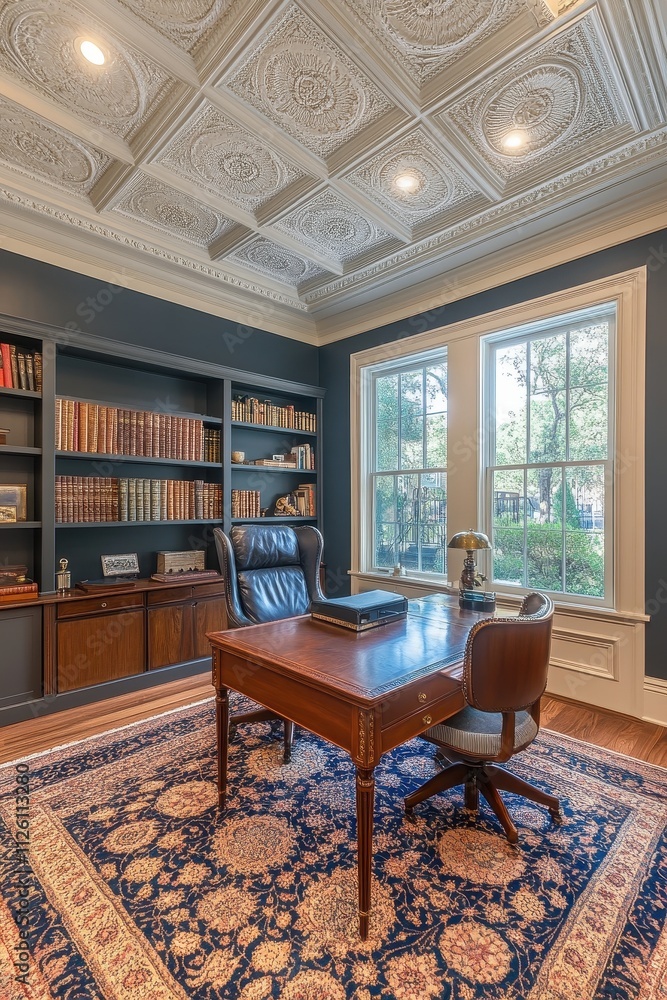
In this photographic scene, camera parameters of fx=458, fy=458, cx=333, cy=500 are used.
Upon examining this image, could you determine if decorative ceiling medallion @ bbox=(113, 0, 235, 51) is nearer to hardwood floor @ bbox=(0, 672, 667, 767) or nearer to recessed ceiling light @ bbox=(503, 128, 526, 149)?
recessed ceiling light @ bbox=(503, 128, 526, 149)

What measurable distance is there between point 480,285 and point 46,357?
3.16 m

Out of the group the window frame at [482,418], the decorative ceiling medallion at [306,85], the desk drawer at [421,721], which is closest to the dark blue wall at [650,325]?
the window frame at [482,418]

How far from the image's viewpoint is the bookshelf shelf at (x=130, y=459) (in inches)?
123

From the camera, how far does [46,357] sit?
2.99 meters

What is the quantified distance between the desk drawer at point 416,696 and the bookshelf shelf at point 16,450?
9.06 ft

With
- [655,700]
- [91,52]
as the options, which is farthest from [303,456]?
[655,700]

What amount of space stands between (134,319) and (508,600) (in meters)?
3.58

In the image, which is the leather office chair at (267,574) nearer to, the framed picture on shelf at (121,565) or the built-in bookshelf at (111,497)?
the built-in bookshelf at (111,497)

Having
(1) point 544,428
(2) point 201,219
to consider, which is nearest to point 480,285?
(1) point 544,428

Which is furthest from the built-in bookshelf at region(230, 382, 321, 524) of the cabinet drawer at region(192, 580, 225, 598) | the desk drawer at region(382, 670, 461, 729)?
the desk drawer at region(382, 670, 461, 729)

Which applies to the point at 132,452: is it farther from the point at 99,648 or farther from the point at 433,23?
the point at 433,23

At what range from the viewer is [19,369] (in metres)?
2.95

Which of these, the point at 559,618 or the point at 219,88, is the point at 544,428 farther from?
the point at 219,88

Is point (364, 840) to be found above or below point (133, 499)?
below
